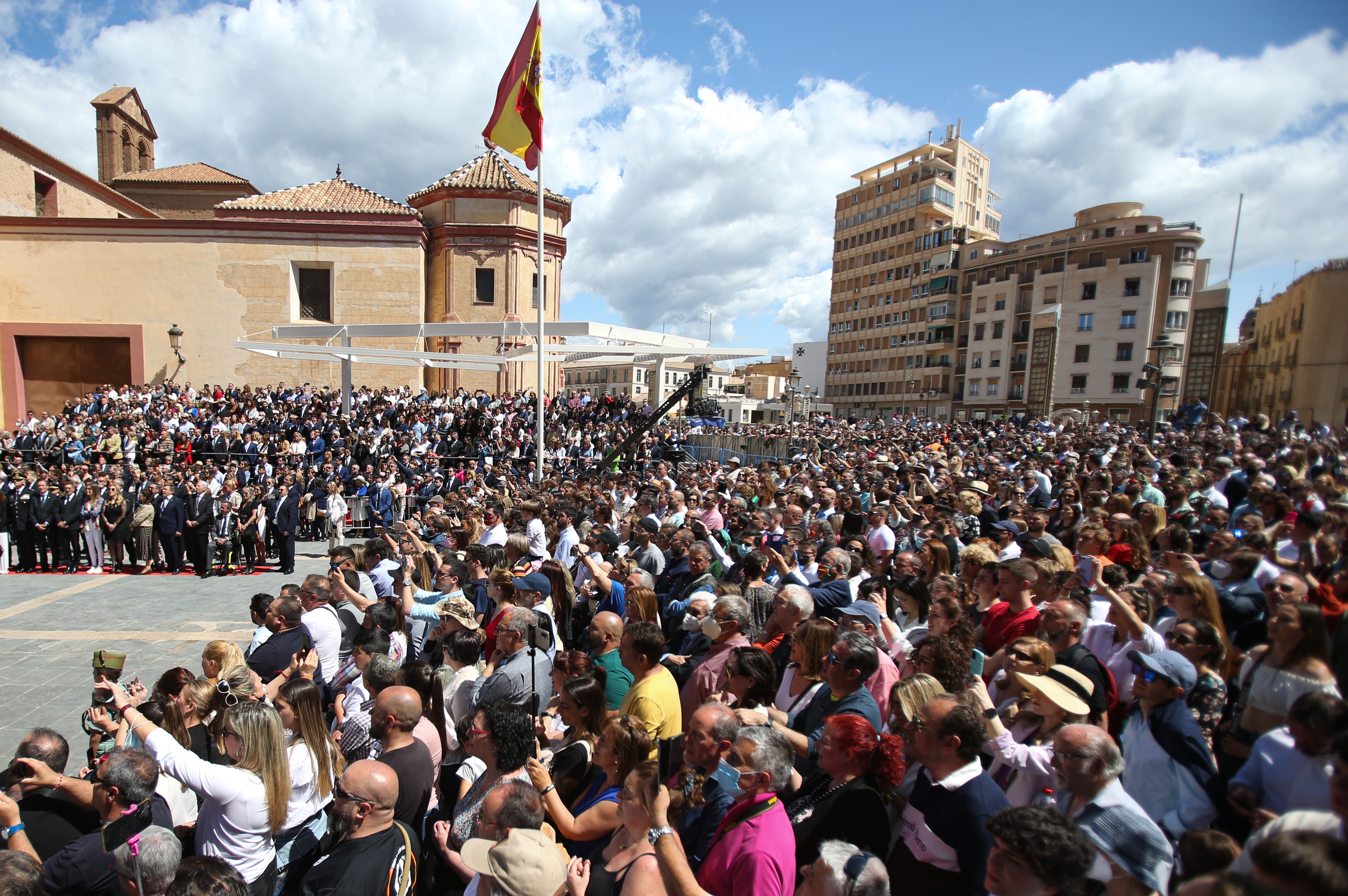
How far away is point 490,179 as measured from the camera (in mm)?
28188

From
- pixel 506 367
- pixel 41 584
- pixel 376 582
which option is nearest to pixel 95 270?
pixel 506 367

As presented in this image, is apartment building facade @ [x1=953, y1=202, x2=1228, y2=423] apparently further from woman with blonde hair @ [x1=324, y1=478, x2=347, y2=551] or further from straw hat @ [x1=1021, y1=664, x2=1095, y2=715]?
straw hat @ [x1=1021, y1=664, x2=1095, y2=715]

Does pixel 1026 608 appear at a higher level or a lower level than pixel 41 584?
higher

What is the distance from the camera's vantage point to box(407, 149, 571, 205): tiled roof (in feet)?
90.9

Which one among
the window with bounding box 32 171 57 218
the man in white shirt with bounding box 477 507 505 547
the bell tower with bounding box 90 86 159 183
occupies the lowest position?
the man in white shirt with bounding box 477 507 505 547

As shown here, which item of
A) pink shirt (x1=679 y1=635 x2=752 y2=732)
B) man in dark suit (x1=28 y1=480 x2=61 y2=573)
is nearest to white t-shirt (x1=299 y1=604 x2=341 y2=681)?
pink shirt (x1=679 y1=635 x2=752 y2=732)

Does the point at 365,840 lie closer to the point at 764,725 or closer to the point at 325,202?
the point at 764,725

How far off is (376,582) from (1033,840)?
19.1 ft

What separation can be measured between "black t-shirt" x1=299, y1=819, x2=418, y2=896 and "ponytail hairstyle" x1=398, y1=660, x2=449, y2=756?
1069mm

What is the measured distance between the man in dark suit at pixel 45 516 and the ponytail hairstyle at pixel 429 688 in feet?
41.7

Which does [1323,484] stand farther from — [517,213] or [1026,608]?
[517,213]

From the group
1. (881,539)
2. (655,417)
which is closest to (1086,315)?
(655,417)

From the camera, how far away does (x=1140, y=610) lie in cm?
396

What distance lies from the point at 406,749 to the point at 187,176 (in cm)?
4394
